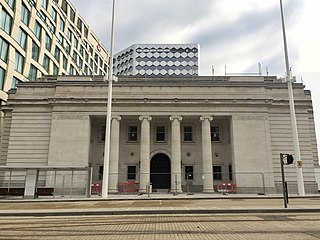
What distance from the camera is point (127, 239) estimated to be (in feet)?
25.6

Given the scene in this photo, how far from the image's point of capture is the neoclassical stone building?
109 ft

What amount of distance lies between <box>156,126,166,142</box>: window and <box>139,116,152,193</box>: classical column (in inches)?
131

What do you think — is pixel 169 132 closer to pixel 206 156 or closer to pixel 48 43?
pixel 206 156

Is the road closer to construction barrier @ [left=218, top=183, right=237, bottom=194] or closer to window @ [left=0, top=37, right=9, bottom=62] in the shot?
construction barrier @ [left=218, top=183, right=237, bottom=194]

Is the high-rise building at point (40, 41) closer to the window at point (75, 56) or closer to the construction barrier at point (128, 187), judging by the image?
the window at point (75, 56)

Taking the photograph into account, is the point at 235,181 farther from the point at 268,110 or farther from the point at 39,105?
the point at 39,105

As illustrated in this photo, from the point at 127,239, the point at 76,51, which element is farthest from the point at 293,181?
the point at 76,51

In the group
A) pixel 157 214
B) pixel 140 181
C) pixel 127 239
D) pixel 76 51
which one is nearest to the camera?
pixel 127 239

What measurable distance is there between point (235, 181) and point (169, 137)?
973 centimetres

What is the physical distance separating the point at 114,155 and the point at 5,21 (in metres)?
23.6

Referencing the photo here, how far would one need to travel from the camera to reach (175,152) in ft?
111

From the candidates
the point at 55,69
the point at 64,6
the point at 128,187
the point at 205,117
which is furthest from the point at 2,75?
the point at 64,6

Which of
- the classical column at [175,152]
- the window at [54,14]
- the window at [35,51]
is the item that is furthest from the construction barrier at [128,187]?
the window at [54,14]

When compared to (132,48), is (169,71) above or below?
below
